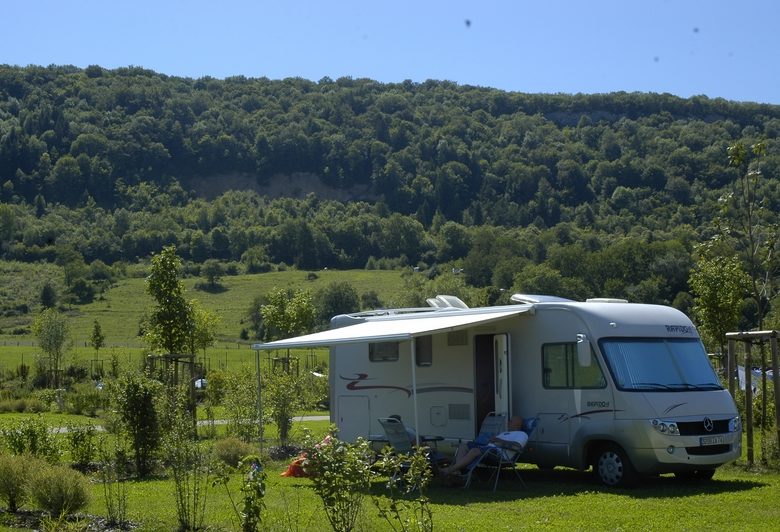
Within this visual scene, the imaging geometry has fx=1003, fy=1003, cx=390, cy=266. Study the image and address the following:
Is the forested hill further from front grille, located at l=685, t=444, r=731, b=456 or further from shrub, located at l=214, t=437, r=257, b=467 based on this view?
front grille, located at l=685, t=444, r=731, b=456

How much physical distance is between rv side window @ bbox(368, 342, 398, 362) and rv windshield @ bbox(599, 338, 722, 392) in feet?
11.5

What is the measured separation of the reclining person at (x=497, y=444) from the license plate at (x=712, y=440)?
2.10m

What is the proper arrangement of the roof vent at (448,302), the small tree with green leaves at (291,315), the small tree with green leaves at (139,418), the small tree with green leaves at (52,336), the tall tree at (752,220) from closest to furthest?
the small tree with green leaves at (139,418), the tall tree at (752,220), the roof vent at (448,302), the small tree with green leaves at (291,315), the small tree with green leaves at (52,336)

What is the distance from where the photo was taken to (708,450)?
39.8 feet

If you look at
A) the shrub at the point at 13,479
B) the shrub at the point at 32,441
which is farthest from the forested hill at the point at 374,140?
the shrub at the point at 13,479

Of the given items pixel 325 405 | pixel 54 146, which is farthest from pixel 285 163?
pixel 325 405

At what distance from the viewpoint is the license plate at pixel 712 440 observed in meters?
12.1

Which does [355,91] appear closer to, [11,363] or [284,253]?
[284,253]

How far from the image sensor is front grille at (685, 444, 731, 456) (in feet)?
39.4

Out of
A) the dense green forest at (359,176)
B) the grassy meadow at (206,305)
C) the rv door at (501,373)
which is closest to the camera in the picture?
the rv door at (501,373)

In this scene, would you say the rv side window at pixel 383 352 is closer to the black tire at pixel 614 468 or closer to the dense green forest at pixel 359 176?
the black tire at pixel 614 468

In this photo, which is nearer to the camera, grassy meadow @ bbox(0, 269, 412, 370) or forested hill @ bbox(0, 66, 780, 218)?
grassy meadow @ bbox(0, 269, 412, 370)

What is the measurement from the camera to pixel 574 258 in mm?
73250

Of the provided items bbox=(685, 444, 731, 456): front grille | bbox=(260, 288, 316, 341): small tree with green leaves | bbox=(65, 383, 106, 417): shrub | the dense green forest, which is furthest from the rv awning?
the dense green forest
